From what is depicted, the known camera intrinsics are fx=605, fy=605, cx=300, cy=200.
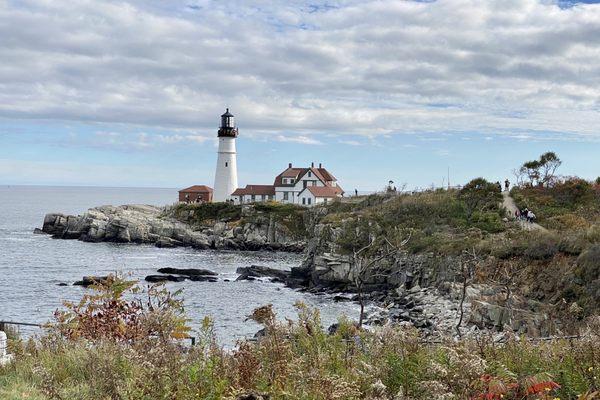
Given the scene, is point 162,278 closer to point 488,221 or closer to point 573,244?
point 488,221

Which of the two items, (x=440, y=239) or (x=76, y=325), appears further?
(x=440, y=239)

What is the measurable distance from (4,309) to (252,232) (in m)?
44.5

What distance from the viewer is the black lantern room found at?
319ft

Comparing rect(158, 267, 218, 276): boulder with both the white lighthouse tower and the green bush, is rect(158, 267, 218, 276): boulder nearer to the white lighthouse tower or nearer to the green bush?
the green bush

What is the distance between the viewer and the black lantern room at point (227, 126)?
9712cm

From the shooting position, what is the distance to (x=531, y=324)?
2475 cm

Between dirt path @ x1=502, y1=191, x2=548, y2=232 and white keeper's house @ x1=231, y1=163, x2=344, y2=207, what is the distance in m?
36.1

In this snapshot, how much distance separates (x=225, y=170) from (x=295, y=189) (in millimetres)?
12804

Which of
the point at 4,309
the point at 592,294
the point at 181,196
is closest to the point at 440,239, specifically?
the point at 592,294

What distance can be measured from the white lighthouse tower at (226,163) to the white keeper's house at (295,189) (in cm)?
225

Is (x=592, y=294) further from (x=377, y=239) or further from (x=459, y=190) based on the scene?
(x=459, y=190)

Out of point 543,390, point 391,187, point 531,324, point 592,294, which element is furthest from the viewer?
point 391,187

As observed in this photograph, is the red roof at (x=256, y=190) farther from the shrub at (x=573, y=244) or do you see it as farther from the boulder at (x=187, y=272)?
the shrub at (x=573, y=244)

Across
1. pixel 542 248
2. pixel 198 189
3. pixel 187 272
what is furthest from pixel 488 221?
pixel 198 189
